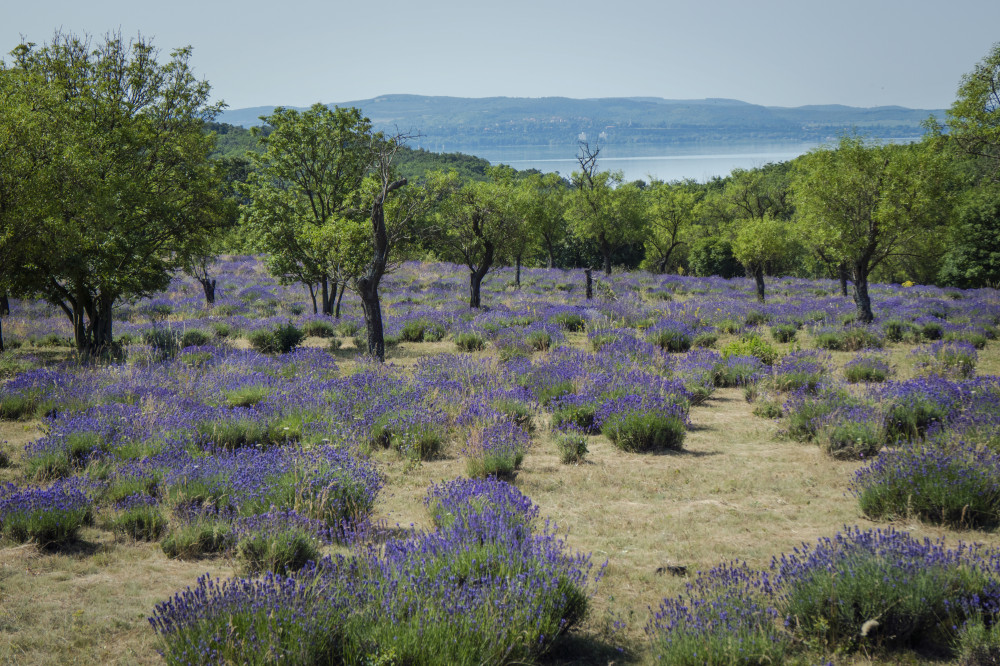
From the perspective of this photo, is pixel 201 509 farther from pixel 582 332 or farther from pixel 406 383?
pixel 582 332

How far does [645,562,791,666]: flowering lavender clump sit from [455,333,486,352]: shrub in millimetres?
11623

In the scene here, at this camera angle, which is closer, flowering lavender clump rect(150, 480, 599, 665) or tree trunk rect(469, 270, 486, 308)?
flowering lavender clump rect(150, 480, 599, 665)

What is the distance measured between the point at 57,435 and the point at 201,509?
3006mm

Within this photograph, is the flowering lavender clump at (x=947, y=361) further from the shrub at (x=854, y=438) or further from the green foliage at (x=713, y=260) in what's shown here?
the green foliage at (x=713, y=260)

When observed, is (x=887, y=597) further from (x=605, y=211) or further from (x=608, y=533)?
(x=605, y=211)

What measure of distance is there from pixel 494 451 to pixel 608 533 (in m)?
1.91

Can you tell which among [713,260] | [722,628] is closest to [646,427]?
[722,628]

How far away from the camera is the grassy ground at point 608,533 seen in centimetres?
377

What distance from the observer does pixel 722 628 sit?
3.37m

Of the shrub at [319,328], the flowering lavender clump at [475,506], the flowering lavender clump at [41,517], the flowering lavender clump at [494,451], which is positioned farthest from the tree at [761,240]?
the flowering lavender clump at [41,517]

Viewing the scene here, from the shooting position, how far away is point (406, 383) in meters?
10.4

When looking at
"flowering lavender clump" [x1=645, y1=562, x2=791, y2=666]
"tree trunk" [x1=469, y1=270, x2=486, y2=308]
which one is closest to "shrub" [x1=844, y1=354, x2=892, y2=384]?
"flowering lavender clump" [x1=645, y1=562, x2=791, y2=666]

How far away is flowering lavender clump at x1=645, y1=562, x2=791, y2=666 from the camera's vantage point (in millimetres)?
3305

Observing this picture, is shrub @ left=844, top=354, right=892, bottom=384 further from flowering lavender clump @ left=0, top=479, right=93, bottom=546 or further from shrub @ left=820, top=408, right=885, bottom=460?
flowering lavender clump @ left=0, top=479, right=93, bottom=546
